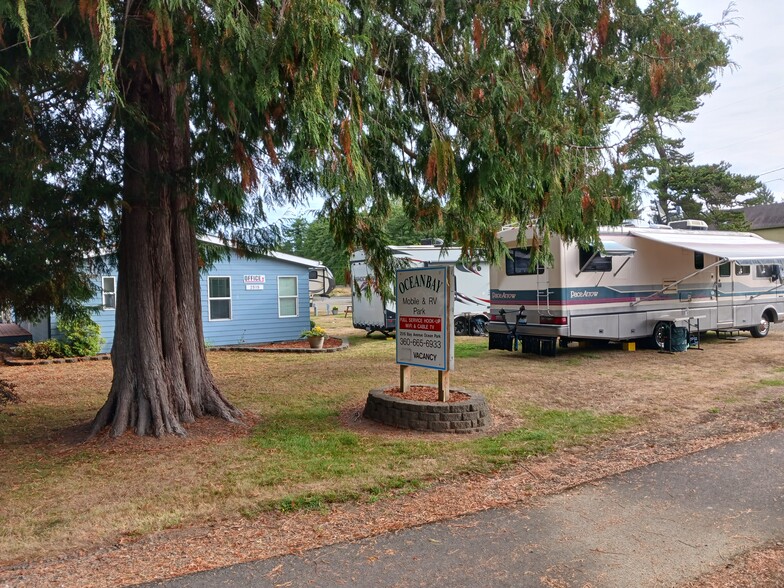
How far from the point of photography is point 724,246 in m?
15.4

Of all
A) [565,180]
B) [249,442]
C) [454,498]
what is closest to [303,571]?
[454,498]

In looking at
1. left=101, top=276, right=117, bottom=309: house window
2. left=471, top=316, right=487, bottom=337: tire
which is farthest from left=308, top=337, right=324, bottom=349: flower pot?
left=471, top=316, right=487, bottom=337: tire

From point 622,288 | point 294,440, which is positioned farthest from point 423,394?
point 622,288

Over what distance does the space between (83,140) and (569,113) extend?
5204mm

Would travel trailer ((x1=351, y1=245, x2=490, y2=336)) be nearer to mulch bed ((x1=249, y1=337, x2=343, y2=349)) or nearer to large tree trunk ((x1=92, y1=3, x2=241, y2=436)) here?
mulch bed ((x1=249, y1=337, x2=343, y2=349))

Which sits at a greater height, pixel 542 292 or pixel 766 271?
pixel 766 271

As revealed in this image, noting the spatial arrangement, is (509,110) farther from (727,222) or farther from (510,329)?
(727,222)

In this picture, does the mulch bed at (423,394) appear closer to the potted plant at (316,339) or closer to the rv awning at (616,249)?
the rv awning at (616,249)

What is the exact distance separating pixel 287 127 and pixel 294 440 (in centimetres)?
339

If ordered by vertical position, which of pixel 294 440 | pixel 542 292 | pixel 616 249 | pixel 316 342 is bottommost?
pixel 294 440

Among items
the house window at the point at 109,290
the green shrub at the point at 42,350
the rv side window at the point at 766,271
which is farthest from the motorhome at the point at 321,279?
the rv side window at the point at 766,271

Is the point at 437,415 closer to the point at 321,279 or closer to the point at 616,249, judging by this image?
the point at 616,249

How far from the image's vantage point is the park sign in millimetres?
7988

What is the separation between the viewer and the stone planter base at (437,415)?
7566mm
